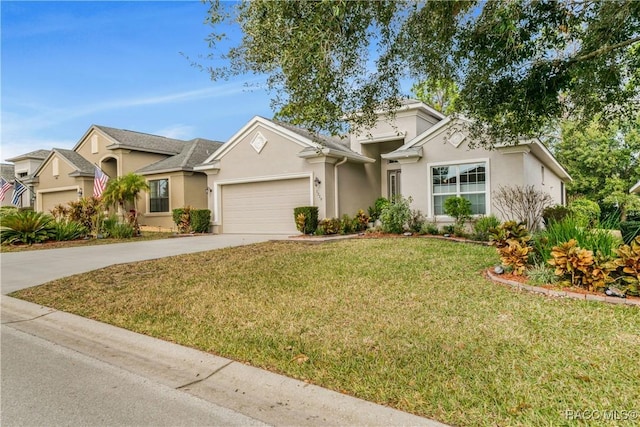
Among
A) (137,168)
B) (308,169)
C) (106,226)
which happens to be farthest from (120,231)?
(308,169)

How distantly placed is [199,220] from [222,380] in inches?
633

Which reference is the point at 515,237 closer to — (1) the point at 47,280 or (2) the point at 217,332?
(2) the point at 217,332

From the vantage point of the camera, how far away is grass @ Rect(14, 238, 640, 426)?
3008mm

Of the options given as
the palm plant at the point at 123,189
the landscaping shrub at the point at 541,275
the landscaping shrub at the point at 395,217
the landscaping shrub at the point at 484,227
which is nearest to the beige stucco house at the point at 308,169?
the landscaping shrub at the point at 395,217

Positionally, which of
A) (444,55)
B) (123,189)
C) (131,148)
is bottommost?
(123,189)

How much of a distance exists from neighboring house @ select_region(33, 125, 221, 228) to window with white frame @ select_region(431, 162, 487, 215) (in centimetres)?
1339

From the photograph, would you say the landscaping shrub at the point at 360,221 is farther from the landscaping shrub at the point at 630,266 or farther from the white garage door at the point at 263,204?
the landscaping shrub at the point at 630,266

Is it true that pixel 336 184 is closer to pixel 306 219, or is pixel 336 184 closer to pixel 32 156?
pixel 306 219

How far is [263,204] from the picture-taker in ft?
58.6

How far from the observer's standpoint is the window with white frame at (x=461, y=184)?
13.8 metres

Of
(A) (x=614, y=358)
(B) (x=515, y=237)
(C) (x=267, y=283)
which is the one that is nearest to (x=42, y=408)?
(C) (x=267, y=283)

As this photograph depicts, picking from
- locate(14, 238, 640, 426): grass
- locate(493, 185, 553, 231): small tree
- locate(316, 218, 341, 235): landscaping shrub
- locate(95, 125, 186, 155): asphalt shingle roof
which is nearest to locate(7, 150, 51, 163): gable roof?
locate(95, 125, 186, 155): asphalt shingle roof

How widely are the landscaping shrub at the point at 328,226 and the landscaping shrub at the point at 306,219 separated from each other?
0.28m

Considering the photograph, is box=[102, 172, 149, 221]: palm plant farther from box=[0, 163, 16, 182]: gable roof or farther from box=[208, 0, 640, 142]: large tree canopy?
box=[0, 163, 16, 182]: gable roof
